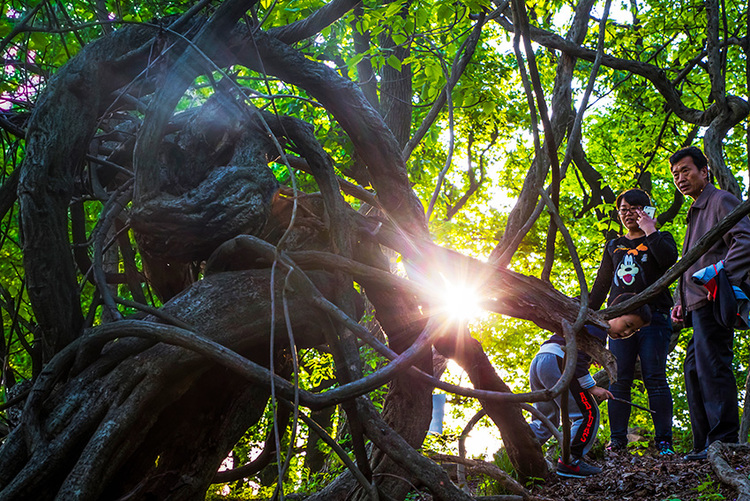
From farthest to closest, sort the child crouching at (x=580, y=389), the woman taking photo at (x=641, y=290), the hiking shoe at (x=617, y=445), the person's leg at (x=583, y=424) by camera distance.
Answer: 1. the hiking shoe at (x=617, y=445)
2. the woman taking photo at (x=641, y=290)
3. the person's leg at (x=583, y=424)
4. the child crouching at (x=580, y=389)

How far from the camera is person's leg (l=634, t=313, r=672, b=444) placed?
403 centimetres

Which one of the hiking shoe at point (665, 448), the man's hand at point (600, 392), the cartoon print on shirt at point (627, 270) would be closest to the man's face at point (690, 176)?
the cartoon print on shirt at point (627, 270)

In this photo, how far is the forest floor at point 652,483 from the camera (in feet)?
9.46

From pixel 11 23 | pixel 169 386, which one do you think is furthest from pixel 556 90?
pixel 11 23

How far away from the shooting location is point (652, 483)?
3.20 meters

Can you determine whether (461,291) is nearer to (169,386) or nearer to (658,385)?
(169,386)

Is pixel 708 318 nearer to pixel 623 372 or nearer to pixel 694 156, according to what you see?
pixel 623 372

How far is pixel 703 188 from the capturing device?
3.87m

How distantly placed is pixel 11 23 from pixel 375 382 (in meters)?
3.33

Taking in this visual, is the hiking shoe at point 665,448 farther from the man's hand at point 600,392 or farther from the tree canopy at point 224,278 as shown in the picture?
the tree canopy at point 224,278

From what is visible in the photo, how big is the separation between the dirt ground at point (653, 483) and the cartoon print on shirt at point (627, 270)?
120 cm

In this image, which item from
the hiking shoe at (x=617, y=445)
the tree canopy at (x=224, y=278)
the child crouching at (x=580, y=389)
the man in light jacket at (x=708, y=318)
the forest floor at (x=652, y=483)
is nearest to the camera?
the tree canopy at (x=224, y=278)

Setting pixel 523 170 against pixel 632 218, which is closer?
pixel 632 218

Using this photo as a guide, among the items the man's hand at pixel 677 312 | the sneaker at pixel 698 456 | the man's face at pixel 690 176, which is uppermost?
the man's face at pixel 690 176
